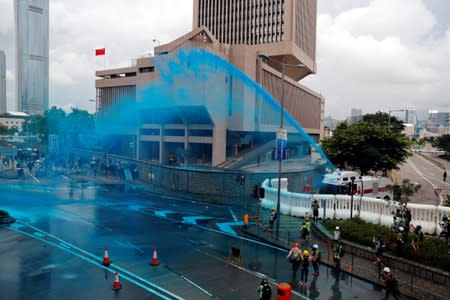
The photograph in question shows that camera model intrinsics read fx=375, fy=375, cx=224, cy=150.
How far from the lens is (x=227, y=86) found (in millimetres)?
55375

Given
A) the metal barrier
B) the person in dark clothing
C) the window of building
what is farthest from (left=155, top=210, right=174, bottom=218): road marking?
the window of building

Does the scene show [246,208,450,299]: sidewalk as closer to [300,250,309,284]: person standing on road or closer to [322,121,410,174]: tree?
[300,250,309,284]: person standing on road

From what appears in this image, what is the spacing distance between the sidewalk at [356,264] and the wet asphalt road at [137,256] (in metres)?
0.78

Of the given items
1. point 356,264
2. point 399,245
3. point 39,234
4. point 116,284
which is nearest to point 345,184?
point 399,245

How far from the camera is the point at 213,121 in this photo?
56062 millimetres

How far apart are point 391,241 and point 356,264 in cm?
215

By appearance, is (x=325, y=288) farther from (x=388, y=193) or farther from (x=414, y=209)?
(x=388, y=193)

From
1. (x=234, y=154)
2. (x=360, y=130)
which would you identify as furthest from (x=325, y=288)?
(x=234, y=154)

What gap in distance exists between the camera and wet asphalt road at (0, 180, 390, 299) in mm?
13336

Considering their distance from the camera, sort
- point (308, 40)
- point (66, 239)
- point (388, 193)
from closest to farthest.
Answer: point (66, 239) → point (388, 193) → point (308, 40)

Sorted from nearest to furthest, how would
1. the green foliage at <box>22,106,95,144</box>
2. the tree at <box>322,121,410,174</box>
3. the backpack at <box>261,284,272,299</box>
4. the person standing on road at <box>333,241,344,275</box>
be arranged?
1. the backpack at <box>261,284,272,299</box>
2. the person standing on road at <box>333,241,344,275</box>
3. the tree at <box>322,121,410,174</box>
4. the green foliage at <box>22,106,95,144</box>

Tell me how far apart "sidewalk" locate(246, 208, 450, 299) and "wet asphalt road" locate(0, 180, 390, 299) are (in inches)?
30.9

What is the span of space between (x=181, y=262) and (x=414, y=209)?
40.7 ft

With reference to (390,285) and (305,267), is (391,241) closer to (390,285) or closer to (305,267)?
(390,285)
